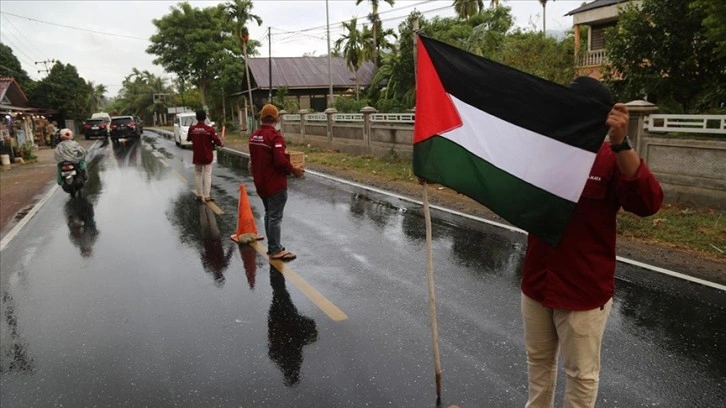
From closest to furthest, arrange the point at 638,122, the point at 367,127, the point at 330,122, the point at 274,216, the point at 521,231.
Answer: the point at 274,216 < the point at 521,231 < the point at 638,122 < the point at 367,127 < the point at 330,122

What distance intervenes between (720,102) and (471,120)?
10.2m

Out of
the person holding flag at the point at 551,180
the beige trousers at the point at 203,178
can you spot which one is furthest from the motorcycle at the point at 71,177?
the person holding flag at the point at 551,180

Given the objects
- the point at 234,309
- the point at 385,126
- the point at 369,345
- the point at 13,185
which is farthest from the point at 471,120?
the point at 13,185

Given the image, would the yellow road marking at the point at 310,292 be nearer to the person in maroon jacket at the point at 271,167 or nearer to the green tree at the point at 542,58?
the person in maroon jacket at the point at 271,167

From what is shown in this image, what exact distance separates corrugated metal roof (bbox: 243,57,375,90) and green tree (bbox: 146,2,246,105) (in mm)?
7634

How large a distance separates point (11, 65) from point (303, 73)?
40.1 m

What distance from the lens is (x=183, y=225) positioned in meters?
8.82

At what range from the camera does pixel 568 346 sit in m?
2.61

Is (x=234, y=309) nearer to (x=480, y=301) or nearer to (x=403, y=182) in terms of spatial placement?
(x=480, y=301)

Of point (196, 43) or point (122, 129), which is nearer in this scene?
point (122, 129)

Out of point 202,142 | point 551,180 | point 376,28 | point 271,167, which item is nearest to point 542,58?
point 202,142

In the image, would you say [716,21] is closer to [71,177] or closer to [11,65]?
[71,177]

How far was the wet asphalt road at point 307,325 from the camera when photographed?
357 cm

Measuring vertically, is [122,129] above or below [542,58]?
below
